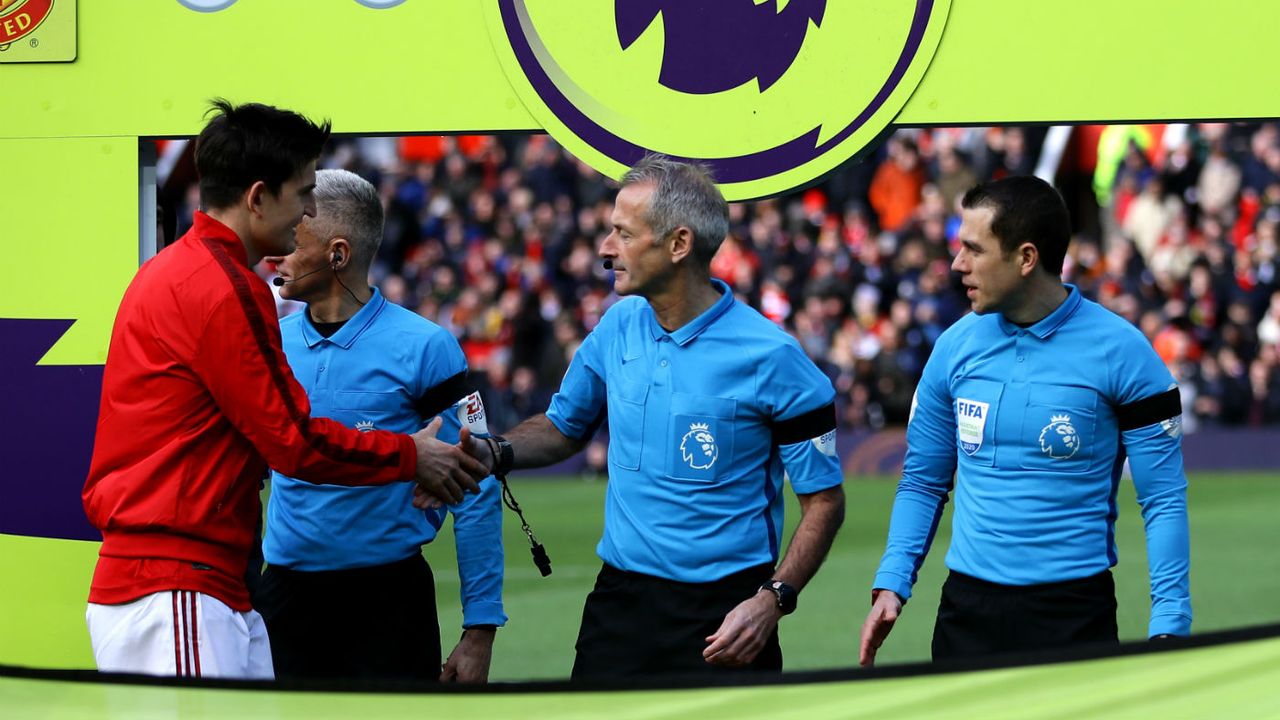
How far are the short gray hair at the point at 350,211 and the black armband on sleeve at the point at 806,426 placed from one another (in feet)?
3.82

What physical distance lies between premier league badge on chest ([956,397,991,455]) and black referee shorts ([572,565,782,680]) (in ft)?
1.87

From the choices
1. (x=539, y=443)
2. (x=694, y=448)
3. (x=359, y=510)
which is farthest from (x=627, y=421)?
(x=359, y=510)

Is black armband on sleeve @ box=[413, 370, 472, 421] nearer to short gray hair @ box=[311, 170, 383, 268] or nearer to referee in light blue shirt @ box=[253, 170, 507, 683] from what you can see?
referee in light blue shirt @ box=[253, 170, 507, 683]

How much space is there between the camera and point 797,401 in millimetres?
3912

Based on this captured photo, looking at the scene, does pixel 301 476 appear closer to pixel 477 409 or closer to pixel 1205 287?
pixel 477 409

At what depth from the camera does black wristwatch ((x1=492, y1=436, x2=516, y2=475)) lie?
412cm

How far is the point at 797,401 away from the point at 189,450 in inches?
54.9

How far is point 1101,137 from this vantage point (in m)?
21.1

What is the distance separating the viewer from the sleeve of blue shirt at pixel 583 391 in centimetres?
420

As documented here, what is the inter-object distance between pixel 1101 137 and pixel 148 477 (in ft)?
63.3

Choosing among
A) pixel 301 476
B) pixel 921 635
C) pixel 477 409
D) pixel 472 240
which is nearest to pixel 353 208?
pixel 477 409

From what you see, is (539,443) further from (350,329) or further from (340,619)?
(340,619)

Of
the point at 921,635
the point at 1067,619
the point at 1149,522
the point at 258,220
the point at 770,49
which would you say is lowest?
the point at 921,635

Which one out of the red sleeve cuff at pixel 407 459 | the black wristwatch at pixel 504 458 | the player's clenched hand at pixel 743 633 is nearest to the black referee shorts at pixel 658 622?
the player's clenched hand at pixel 743 633
